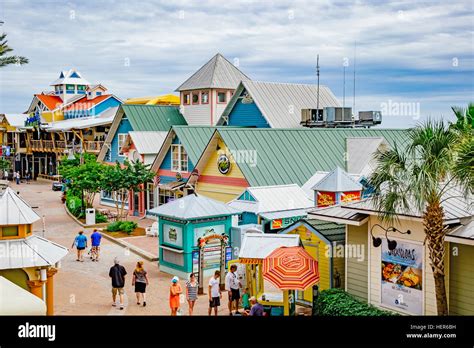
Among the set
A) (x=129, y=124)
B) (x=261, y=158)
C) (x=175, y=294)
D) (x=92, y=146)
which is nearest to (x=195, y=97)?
(x=129, y=124)

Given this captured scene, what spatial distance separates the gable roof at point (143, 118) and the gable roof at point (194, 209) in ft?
52.9

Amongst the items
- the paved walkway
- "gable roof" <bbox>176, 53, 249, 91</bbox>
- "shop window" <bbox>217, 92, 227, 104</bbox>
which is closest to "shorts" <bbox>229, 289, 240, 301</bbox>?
the paved walkway

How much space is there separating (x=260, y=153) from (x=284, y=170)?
129 cm

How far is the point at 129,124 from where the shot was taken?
3653 cm

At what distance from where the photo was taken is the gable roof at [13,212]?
1367 cm

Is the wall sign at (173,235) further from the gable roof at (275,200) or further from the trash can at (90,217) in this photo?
the trash can at (90,217)

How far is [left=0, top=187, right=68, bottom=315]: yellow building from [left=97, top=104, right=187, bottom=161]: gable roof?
72.6 feet

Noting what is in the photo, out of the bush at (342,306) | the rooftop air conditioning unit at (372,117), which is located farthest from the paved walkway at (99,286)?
the rooftop air conditioning unit at (372,117)

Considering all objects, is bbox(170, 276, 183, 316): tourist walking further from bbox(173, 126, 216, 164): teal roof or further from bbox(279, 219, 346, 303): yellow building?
bbox(173, 126, 216, 164): teal roof

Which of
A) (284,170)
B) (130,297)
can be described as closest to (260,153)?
(284,170)

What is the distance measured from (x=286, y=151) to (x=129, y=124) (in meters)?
12.8

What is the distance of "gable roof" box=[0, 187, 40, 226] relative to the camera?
538 inches

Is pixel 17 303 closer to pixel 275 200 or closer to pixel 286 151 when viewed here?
pixel 275 200
